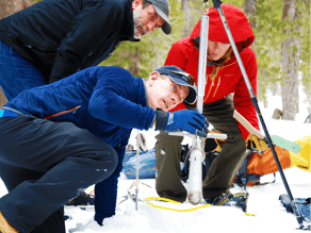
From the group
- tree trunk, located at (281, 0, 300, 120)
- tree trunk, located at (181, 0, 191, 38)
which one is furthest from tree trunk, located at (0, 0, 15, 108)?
tree trunk, located at (181, 0, 191, 38)

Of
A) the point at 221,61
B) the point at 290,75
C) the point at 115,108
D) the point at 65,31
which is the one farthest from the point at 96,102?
the point at 290,75

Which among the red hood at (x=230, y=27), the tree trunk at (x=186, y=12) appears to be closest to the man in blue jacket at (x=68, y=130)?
the red hood at (x=230, y=27)

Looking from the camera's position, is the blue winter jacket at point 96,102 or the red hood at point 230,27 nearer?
the blue winter jacket at point 96,102

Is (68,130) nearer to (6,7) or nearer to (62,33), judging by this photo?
(62,33)

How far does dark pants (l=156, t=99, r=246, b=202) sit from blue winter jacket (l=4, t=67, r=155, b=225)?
0.72m

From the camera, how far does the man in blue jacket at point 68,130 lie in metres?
0.89


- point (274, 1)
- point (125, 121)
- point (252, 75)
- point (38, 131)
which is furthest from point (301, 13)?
point (38, 131)

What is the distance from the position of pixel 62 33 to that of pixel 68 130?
0.52m

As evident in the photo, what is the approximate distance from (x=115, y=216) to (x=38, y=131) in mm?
567

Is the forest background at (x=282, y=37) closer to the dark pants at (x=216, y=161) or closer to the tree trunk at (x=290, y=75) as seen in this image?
the tree trunk at (x=290, y=75)

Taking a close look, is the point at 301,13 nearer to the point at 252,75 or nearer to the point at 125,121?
the point at 252,75

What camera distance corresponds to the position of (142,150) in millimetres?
2543

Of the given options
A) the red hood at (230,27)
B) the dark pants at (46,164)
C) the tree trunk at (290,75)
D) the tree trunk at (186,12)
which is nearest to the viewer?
the dark pants at (46,164)

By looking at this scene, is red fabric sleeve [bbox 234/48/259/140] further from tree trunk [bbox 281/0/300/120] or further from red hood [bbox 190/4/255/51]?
tree trunk [bbox 281/0/300/120]
